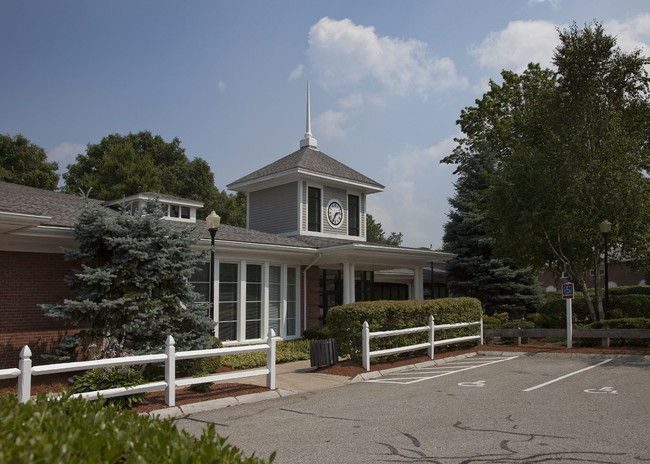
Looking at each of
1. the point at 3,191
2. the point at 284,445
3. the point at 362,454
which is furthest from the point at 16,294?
the point at 362,454

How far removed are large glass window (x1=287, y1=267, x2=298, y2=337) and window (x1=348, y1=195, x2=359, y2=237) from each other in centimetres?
553

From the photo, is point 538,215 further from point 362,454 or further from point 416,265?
point 362,454

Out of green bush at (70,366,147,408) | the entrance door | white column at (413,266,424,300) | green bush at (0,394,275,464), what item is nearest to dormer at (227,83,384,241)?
the entrance door

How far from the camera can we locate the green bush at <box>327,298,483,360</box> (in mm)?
13953

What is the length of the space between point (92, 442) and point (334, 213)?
67.9 ft

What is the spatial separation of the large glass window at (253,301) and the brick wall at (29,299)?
599 cm

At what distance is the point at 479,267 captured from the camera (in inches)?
1110

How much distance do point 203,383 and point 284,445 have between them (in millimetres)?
3782

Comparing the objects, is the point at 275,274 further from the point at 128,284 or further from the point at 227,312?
the point at 128,284

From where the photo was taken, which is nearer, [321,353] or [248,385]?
[248,385]

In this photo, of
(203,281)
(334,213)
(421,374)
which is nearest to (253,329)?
(203,281)

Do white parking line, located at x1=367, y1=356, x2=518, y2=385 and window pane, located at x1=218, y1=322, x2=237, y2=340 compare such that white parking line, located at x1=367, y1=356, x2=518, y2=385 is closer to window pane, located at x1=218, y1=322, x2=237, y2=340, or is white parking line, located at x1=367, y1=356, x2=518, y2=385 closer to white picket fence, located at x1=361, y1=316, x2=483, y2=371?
white picket fence, located at x1=361, y1=316, x2=483, y2=371

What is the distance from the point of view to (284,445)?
695cm

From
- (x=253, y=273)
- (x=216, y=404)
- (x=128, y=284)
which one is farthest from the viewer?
(x=253, y=273)
